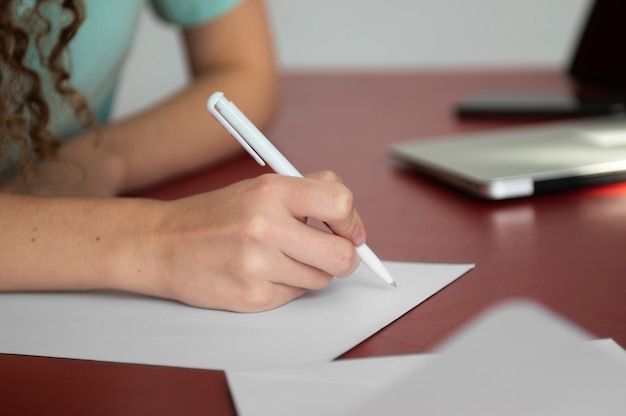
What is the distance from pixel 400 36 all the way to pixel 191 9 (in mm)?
1922

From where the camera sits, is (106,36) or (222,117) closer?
(222,117)

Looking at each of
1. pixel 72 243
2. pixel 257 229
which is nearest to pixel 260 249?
pixel 257 229

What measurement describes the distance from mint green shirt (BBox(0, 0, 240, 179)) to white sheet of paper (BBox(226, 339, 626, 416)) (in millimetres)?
467

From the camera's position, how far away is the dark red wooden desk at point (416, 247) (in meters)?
Answer: 0.47

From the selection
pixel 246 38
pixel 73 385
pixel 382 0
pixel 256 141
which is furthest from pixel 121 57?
pixel 382 0

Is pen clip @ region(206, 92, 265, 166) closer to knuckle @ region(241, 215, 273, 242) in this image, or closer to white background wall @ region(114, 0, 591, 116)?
knuckle @ region(241, 215, 273, 242)

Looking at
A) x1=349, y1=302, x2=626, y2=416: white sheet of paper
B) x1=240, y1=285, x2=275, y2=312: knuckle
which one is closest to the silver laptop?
x1=240, y1=285, x2=275, y2=312: knuckle

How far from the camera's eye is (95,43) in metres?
0.90

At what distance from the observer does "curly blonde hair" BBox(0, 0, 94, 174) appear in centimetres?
76

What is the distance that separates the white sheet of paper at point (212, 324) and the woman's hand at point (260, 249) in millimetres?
13

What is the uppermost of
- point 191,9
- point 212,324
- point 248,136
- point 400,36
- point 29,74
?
point 400,36

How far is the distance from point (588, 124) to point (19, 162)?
0.57 m

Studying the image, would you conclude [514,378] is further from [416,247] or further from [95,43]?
[95,43]

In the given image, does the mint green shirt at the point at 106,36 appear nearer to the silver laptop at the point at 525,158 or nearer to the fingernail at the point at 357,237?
the silver laptop at the point at 525,158
